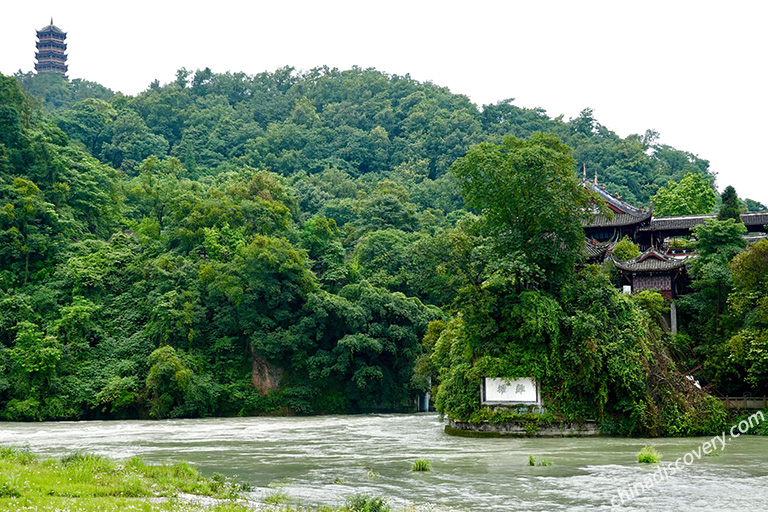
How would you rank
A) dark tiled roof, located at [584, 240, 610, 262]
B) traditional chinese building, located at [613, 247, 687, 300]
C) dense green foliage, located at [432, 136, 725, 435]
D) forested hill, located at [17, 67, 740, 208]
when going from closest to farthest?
dense green foliage, located at [432, 136, 725, 435], traditional chinese building, located at [613, 247, 687, 300], dark tiled roof, located at [584, 240, 610, 262], forested hill, located at [17, 67, 740, 208]

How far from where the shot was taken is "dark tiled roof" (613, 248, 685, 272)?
4041 cm

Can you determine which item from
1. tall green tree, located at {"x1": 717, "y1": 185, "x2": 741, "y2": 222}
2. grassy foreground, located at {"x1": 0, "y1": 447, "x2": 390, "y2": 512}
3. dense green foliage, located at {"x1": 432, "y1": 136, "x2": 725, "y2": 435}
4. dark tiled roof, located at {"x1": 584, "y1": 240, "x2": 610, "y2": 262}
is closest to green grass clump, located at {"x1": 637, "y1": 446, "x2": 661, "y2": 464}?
dense green foliage, located at {"x1": 432, "y1": 136, "x2": 725, "y2": 435}

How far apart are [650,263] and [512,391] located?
571 inches

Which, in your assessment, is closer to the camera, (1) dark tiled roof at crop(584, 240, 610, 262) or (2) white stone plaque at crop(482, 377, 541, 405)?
(2) white stone plaque at crop(482, 377, 541, 405)

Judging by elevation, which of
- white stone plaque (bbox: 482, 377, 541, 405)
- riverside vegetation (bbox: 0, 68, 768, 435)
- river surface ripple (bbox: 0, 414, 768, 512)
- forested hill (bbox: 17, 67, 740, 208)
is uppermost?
forested hill (bbox: 17, 67, 740, 208)

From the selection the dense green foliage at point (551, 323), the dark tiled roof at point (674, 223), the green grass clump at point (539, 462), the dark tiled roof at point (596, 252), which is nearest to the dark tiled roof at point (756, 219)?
the dark tiled roof at point (674, 223)

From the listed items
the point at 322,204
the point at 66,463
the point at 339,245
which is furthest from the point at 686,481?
the point at 322,204

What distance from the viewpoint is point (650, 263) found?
41.1 meters

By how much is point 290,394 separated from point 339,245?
1249 cm

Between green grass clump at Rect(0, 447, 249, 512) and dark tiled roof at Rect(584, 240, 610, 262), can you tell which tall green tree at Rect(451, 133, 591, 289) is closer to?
dark tiled roof at Rect(584, 240, 610, 262)

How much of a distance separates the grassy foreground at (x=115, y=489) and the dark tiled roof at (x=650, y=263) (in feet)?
94.7

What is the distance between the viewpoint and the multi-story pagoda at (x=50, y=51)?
455 ft

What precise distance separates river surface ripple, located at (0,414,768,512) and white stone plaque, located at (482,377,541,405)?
195 centimetres

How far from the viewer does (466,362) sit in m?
32.3
